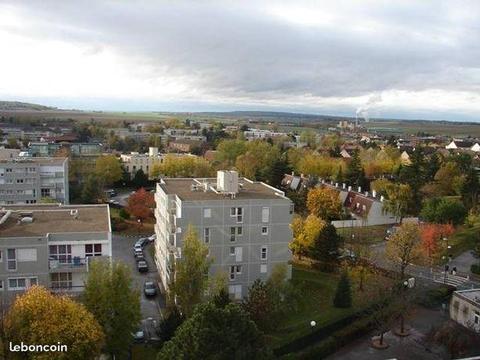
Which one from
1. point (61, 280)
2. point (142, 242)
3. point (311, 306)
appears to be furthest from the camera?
point (142, 242)

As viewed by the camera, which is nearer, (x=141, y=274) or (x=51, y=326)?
(x=51, y=326)

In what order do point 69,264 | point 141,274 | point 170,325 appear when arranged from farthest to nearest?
point 141,274 → point 170,325 → point 69,264

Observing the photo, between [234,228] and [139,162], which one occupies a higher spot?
[234,228]

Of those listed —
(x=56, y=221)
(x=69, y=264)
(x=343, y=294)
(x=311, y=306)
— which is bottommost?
(x=311, y=306)

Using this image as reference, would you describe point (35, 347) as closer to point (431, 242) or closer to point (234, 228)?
point (234, 228)

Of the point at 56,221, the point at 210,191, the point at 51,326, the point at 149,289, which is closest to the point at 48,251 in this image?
the point at 56,221

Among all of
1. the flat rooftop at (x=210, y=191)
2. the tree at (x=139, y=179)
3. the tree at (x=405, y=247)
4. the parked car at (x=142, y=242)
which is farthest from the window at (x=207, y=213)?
the tree at (x=139, y=179)
